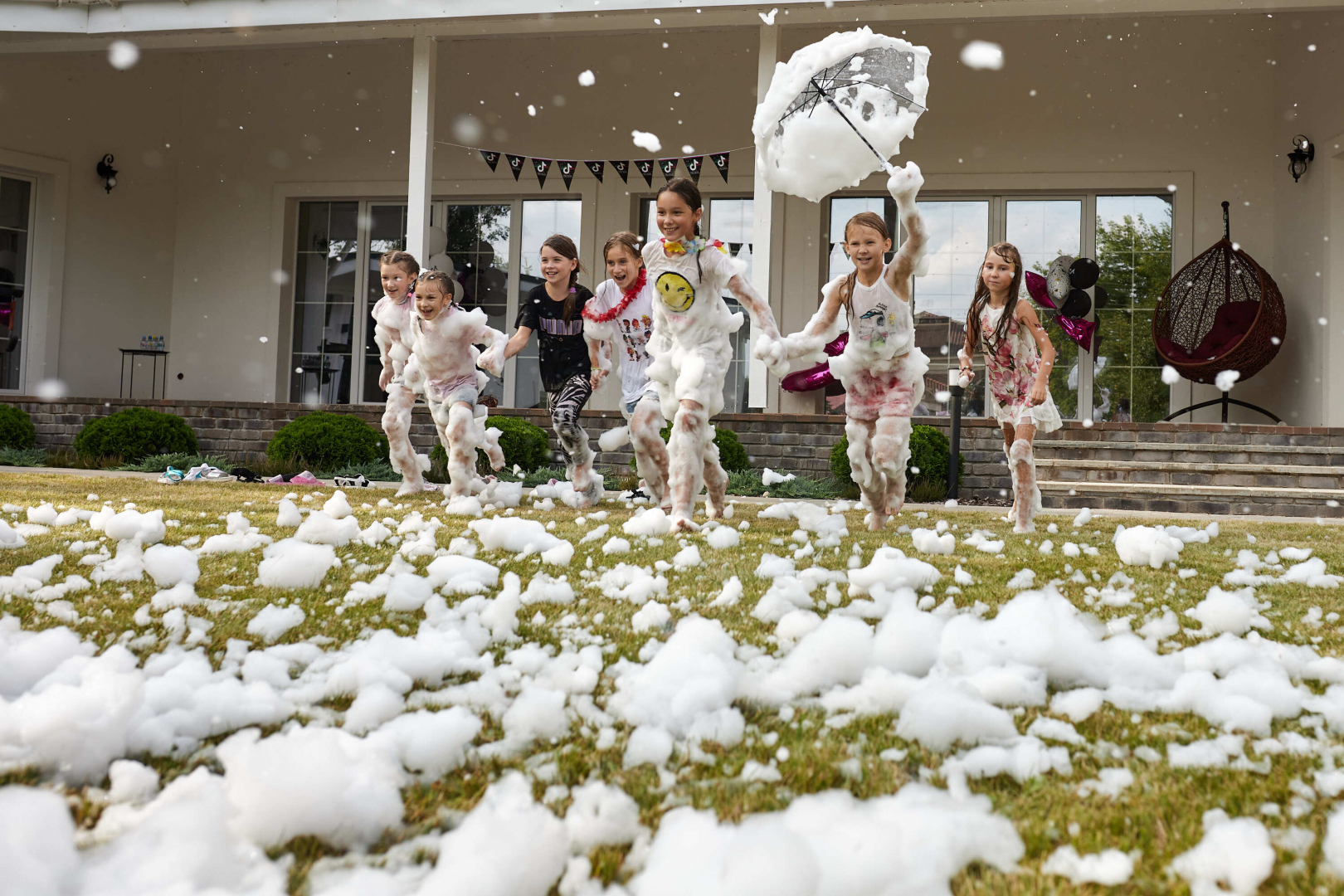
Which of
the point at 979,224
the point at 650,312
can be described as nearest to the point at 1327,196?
the point at 979,224

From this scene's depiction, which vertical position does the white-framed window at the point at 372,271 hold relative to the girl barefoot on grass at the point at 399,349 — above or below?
above

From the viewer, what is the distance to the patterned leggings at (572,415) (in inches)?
230

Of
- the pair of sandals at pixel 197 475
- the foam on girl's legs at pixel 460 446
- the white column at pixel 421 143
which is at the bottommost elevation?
the pair of sandals at pixel 197 475

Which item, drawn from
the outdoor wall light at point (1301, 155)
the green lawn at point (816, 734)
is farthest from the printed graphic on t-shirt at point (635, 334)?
the outdoor wall light at point (1301, 155)

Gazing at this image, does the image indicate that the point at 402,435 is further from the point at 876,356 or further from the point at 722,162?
the point at 722,162

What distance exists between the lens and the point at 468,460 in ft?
19.4

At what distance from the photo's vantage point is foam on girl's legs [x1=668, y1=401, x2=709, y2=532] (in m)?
4.39

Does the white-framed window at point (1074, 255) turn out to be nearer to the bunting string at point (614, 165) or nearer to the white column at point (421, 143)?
the bunting string at point (614, 165)

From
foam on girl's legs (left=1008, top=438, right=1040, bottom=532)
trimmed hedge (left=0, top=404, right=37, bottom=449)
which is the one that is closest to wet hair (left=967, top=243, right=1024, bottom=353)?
foam on girl's legs (left=1008, top=438, right=1040, bottom=532)

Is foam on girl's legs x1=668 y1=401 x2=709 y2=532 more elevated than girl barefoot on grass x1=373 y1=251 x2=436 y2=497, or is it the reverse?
girl barefoot on grass x1=373 y1=251 x2=436 y2=497

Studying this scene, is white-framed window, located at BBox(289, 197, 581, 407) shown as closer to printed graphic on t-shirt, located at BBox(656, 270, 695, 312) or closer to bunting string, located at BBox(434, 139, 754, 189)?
bunting string, located at BBox(434, 139, 754, 189)

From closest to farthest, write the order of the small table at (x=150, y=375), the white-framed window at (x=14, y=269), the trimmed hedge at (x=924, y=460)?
the trimmed hedge at (x=924, y=460) → the white-framed window at (x=14, y=269) → the small table at (x=150, y=375)

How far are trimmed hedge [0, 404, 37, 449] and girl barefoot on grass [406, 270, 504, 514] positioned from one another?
6220 millimetres

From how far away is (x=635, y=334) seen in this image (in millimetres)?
5348
